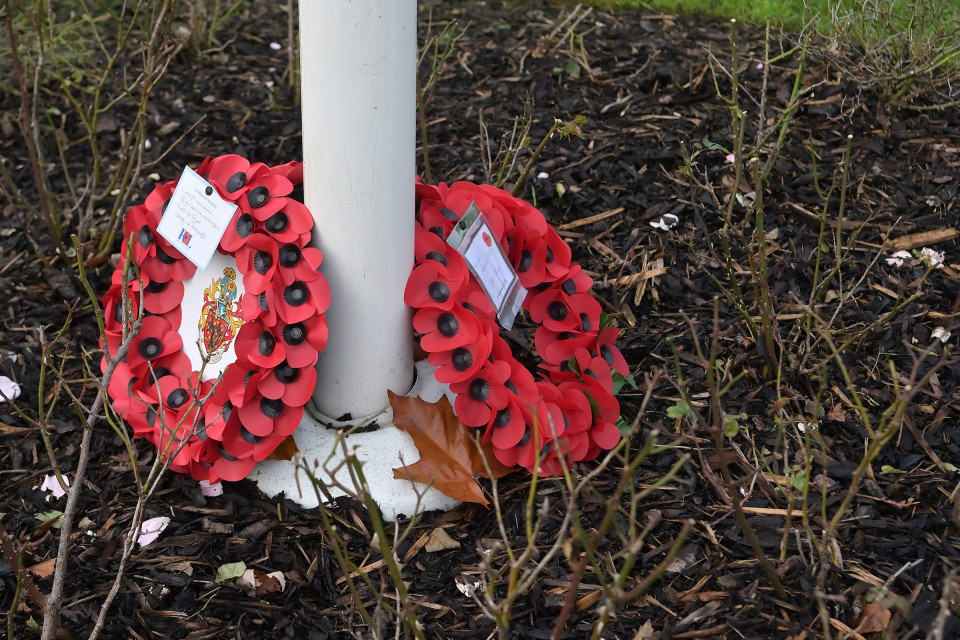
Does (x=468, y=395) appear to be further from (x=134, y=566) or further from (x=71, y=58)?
(x=71, y=58)

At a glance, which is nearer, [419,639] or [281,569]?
[419,639]

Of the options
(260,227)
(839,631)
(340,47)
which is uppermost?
(340,47)

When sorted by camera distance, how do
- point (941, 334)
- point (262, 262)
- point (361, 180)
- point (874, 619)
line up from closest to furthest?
point (874, 619)
point (361, 180)
point (262, 262)
point (941, 334)

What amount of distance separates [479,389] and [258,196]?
24.1 inches

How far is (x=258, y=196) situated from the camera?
191 centimetres

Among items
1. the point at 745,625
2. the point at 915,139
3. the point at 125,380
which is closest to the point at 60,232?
the point at 125,380

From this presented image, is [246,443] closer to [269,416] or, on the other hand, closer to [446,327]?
[269,416]

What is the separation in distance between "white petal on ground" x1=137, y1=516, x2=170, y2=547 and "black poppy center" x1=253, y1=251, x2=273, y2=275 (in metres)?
0.57

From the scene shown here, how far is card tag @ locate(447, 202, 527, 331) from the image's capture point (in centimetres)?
199

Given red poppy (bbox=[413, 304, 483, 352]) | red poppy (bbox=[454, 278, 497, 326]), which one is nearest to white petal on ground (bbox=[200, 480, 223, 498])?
red poppy (bbox=[413, 304, 483, 352])

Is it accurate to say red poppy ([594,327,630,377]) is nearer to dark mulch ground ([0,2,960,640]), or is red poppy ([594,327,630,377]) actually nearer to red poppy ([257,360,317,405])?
dark mulch ground ([0,2,960,640])

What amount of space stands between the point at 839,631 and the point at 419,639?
2.53 feet

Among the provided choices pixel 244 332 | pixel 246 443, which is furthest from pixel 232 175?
pixel 246 443

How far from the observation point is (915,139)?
2.96 meters
